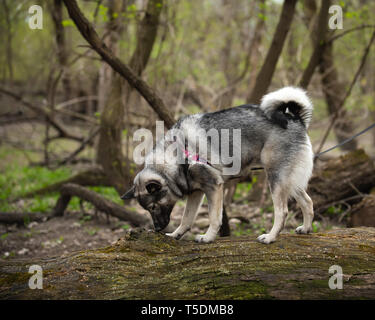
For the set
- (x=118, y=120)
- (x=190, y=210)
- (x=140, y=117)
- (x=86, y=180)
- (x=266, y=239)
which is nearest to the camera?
(x=266, y=239)

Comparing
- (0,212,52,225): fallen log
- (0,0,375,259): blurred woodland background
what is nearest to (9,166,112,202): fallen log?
(0,0,375,259): blurred woodland background

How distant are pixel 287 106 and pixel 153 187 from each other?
166 centimetres

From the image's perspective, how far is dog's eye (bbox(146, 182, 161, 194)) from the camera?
3525 mm

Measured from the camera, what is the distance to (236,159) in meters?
3.73

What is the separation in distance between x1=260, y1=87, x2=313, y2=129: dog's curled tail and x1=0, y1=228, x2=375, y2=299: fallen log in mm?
1250

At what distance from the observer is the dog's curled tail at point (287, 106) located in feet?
12.0

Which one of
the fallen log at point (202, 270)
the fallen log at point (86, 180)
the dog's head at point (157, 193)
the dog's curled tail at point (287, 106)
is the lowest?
the fallen log at point (202, 270)

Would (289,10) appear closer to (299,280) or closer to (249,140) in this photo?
(249,140)

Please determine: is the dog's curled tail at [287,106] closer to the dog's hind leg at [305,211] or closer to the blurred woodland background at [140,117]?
the dog's hind leg at [305,211]

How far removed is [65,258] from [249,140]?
7.00 ft

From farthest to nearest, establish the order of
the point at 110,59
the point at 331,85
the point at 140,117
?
the point at 331,85
the point at 140,117
the point at 110,59

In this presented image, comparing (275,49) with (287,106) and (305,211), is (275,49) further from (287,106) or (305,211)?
(305,211)

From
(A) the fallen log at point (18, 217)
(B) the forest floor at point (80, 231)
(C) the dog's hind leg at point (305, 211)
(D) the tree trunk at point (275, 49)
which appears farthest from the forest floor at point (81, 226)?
(D) the tree trunk at point (275, 49)

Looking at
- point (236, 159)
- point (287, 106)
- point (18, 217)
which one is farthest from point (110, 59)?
point (18, 217)
